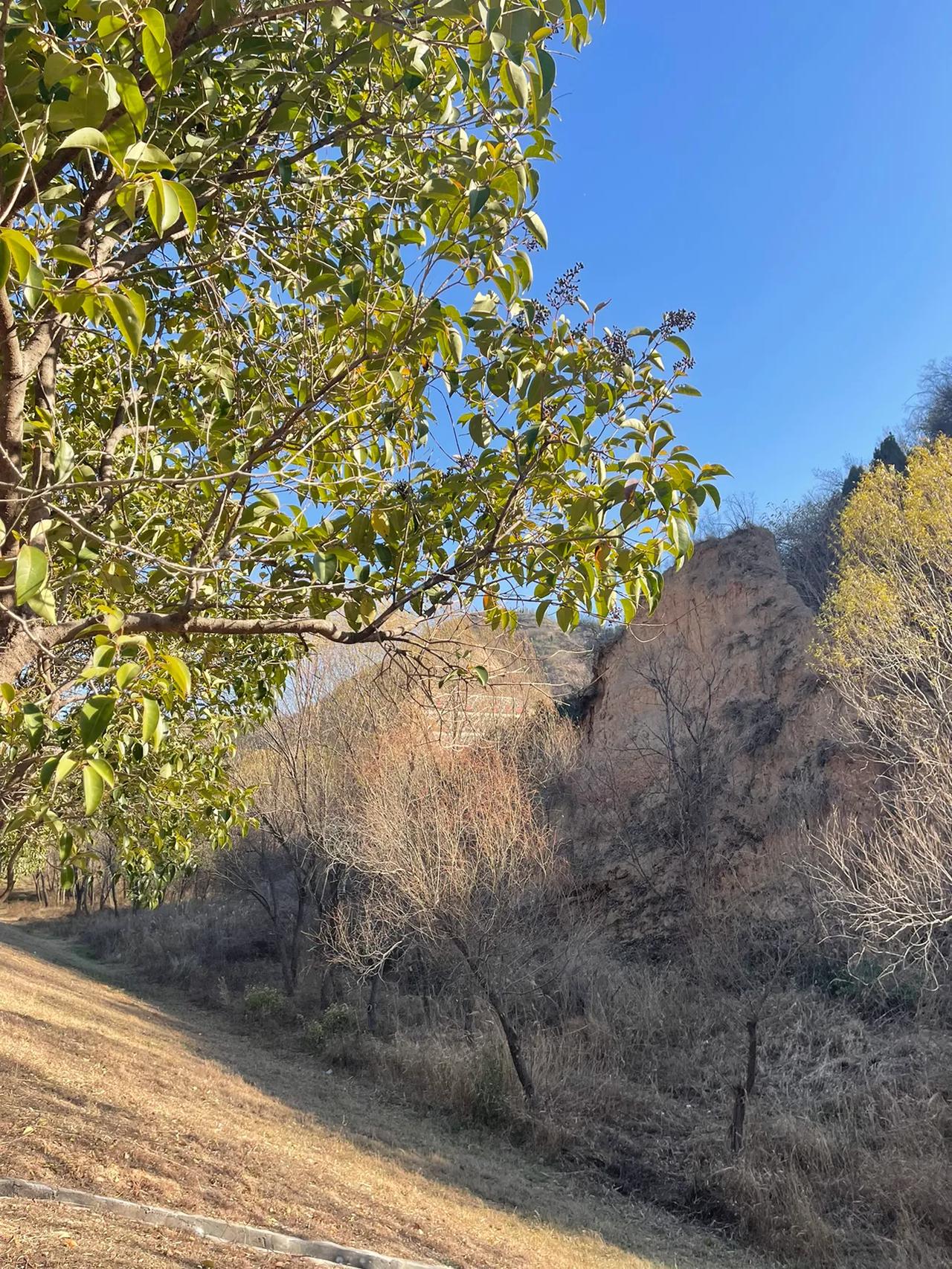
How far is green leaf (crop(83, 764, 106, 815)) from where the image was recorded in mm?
1383

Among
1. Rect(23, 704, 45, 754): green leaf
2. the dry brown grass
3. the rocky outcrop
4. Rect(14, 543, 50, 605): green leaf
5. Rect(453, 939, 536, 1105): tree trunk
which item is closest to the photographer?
Rect(14, 543, 50, 605): green leaf

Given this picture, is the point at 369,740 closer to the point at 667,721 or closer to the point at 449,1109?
the point at 667,721

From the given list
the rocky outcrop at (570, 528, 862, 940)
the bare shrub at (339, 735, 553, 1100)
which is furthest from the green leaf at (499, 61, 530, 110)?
the rocky outcrop at (570, 528, 862, 940)

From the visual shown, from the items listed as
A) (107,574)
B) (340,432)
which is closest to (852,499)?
(340,432)

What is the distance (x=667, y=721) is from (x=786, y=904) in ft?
18.1

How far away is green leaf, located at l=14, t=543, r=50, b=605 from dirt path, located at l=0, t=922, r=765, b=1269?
3.78m

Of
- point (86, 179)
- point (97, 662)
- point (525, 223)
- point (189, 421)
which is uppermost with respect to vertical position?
point (86, 179)

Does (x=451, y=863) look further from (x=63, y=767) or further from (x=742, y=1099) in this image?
(x=63, y=767)

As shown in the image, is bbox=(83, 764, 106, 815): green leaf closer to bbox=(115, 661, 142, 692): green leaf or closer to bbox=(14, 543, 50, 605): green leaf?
bbox=(115, 661, 142, 692): green leaf

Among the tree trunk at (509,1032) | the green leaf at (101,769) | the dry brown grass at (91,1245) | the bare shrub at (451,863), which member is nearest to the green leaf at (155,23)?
the green leaf at (101,769)

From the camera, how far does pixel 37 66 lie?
5.78 feet

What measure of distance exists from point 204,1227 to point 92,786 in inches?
210

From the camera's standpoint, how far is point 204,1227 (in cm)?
530

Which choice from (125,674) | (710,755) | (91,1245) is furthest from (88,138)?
(710,755)
